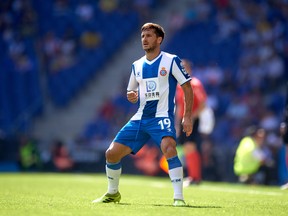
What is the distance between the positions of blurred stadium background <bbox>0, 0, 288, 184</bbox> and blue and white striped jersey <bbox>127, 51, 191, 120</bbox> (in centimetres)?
1000

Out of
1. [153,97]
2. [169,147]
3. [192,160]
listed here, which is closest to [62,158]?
[192,160]

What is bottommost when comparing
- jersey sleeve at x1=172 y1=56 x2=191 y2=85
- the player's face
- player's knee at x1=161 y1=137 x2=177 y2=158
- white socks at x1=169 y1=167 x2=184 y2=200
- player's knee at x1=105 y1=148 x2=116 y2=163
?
white socks at x1=169 y1=167 x2=184 y2=200

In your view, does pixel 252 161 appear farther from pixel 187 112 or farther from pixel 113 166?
pixel 187 112

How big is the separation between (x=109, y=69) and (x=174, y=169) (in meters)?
18.6

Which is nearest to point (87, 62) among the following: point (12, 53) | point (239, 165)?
point (12, 53)

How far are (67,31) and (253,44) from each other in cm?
752

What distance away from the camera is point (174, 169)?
8.42 meters

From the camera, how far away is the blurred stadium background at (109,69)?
21312mm

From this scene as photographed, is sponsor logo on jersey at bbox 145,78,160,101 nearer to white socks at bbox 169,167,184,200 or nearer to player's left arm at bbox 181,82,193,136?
player's left arm at bbox 181,82,193,136

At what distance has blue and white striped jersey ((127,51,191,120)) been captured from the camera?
866 cm

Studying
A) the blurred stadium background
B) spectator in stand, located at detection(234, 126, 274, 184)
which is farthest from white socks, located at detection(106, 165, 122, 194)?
the blurred stadium background

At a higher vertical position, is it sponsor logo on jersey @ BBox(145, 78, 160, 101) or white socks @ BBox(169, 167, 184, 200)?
sponsor logo on jersey @ BBox(145, 78, 160, 101)

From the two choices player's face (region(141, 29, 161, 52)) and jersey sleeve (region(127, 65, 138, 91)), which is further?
jersey sleeve (region(127, 65, 138, 91))

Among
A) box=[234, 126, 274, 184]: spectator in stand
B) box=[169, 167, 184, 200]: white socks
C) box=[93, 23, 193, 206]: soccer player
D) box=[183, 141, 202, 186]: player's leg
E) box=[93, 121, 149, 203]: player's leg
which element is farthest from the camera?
box=[234, 126, 274, 184]: spectator in stand
